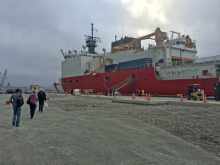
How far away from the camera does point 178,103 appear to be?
13.1 m

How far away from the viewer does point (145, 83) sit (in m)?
21.7

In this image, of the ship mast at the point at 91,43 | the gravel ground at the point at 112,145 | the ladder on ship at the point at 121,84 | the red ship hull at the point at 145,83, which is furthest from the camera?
the ship mast at the point at 91,43

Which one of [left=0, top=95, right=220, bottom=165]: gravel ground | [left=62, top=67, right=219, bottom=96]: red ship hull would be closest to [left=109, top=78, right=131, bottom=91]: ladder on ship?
[left=62, top=67, right=219, bottom=96]: red ship hull

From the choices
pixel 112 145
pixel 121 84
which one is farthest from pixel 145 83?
pixel 112 145

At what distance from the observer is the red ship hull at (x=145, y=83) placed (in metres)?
17.5

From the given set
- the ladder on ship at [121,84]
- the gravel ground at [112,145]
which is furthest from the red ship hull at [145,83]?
the gravel ground at [112,145]

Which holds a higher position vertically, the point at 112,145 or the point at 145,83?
the point at 145,83

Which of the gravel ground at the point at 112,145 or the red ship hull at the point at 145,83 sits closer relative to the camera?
the gravel ground at the point at 112,145

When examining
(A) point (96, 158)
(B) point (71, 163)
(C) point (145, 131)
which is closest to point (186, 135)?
(C) point (145, 131)

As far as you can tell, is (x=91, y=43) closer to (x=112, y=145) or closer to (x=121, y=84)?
(x=121, y=84)

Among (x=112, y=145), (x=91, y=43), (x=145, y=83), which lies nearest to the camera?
(x=112, y=145)

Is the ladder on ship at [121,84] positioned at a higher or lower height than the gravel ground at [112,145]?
higher

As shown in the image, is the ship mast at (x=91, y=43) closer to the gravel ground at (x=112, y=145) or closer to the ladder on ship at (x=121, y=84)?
the ladder on ship at (x=121, y=84)

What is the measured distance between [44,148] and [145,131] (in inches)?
118
